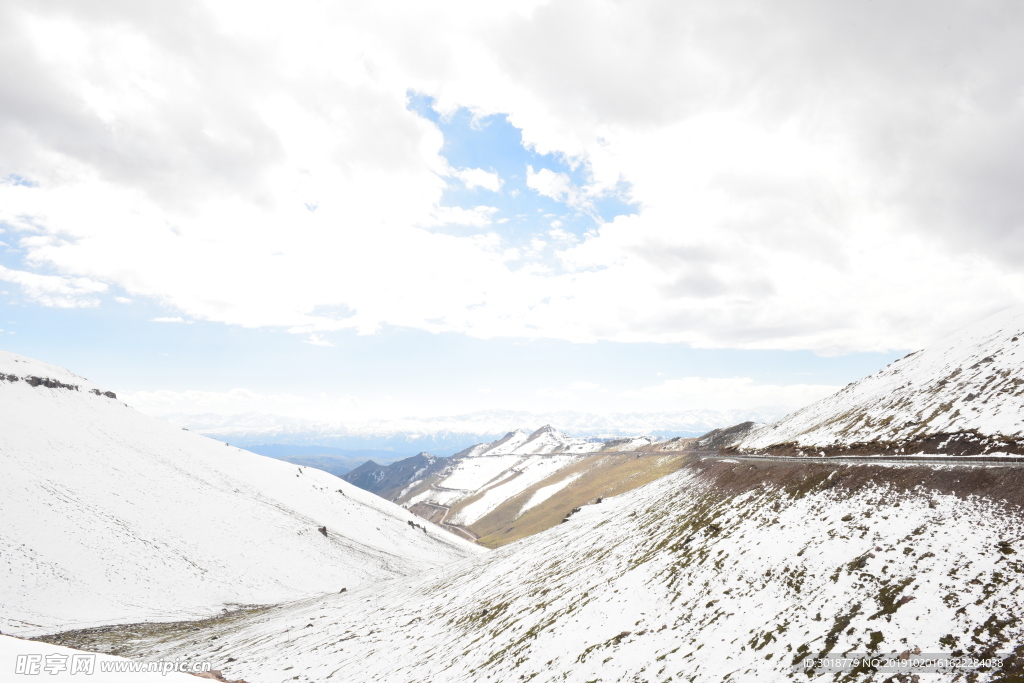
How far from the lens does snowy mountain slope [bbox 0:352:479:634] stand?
54531 millimetres

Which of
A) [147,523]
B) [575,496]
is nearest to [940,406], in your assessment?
[147,523]

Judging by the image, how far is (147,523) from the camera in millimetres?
68875

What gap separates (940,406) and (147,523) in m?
102

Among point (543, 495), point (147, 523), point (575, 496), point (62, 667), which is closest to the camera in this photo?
point (62, 667)

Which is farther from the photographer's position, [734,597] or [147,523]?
[147,523]

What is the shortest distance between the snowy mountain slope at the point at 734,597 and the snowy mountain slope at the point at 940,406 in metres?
4.60

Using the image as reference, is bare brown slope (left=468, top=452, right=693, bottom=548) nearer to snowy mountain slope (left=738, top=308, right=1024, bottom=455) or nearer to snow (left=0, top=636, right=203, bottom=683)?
snowy mountain slope (left=738, top=308, right=1024, bottom=455)

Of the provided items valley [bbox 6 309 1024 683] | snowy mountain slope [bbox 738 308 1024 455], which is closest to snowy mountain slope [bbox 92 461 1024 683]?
valley [bbox 6 309 1024 683]

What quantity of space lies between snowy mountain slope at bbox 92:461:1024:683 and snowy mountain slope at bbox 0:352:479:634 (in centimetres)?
2331

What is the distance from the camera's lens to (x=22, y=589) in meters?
51.1

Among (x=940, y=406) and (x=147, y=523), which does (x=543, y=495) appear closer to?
(x=147, y=523)

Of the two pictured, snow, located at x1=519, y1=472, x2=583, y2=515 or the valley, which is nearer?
the valley

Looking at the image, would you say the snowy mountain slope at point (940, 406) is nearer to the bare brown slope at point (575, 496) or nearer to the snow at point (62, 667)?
the snow at point (62, 667)

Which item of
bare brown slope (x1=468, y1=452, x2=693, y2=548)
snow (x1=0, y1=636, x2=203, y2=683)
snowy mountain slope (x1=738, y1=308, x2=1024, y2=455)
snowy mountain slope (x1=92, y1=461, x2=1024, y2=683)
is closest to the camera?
snow (x1=0, y1=636, x2=203, y2=683)
